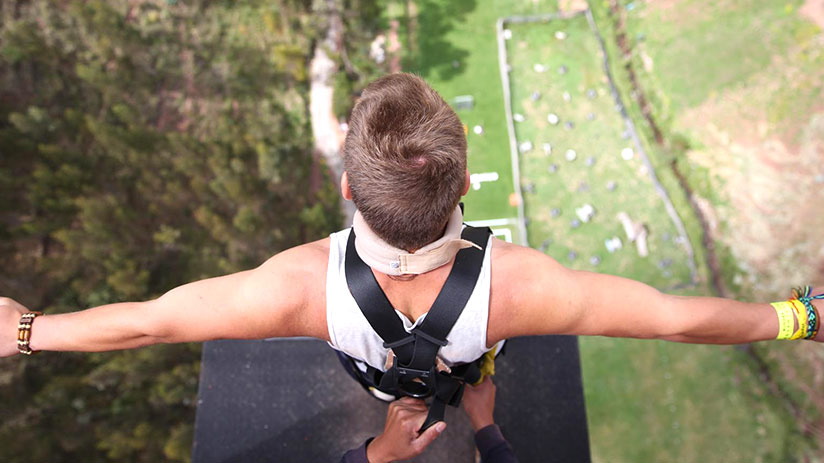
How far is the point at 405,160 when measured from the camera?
1433 millimetres

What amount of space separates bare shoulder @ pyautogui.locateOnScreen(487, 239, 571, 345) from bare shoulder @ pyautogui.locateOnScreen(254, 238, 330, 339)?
0.67m

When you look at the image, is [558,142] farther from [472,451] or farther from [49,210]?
[49,210]

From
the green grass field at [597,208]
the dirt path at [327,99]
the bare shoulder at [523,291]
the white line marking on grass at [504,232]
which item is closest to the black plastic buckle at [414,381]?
the bare shoulder at [523,291]

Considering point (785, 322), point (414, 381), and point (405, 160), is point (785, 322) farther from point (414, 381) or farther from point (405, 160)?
point (405, 160)

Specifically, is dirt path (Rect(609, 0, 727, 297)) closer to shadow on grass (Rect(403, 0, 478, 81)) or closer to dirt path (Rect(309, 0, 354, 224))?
shadow on grass (Rect(403, 0, 478, 81))

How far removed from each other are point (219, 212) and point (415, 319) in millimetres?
6935

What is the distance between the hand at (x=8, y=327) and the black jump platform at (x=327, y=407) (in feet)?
4.31

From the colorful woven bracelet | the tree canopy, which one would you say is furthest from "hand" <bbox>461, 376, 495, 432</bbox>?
the tree canopy

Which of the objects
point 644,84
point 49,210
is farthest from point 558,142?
point 49,210

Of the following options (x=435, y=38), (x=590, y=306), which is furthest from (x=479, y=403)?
(x=435, y=38)

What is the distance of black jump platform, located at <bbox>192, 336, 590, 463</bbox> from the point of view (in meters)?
2.98

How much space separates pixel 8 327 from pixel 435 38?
30.2 ft

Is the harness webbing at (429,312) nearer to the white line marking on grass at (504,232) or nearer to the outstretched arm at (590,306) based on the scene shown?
the outstretched arm at (590,306)

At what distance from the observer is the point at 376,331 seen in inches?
71.9
